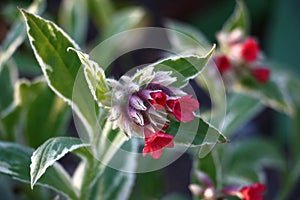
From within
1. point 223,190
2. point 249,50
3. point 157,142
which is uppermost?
point 249,50

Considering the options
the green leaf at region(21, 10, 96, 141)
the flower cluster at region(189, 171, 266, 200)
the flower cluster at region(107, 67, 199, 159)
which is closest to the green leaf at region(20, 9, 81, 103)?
the green leaf at region(21, 10, 96, 141)

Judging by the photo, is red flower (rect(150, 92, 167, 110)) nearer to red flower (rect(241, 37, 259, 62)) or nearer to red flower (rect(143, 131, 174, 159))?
red flower (rect(143, 131, 174, 159))

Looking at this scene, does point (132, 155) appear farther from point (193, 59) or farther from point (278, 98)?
point (278, 98)

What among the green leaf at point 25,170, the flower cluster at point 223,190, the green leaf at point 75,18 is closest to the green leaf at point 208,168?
the flower cluster at point 223,190

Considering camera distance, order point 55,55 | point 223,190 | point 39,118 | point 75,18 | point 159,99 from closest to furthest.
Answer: point 159,99, point 55,55, point 223,190, point 39,118, point 75,18

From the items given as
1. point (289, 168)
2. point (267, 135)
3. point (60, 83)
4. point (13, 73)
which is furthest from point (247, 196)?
point (267, 135)

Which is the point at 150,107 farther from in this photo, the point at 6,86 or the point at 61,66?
the point at 6,86

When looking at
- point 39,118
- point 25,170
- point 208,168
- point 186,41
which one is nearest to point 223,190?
point 208,168
